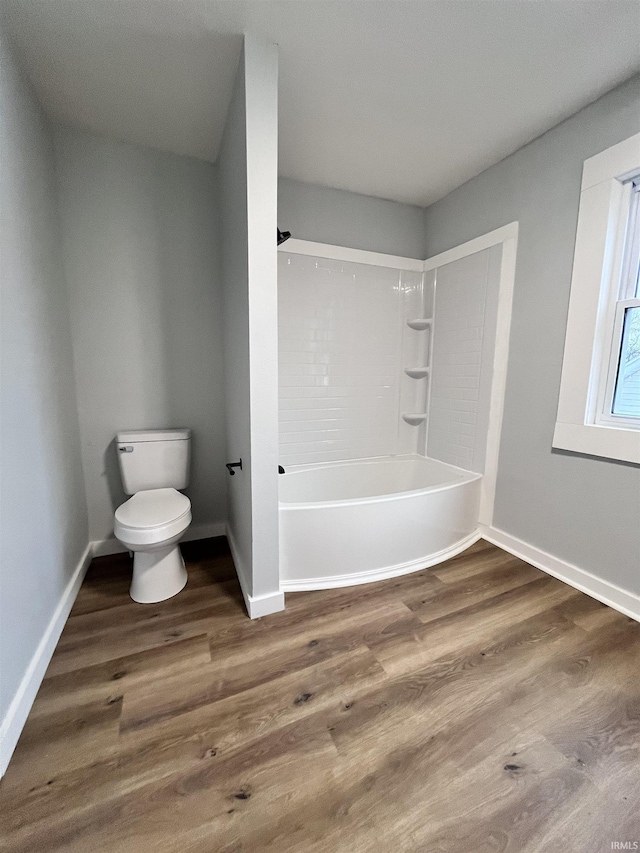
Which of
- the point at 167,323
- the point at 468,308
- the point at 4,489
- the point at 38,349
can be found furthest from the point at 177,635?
the point at 468,308

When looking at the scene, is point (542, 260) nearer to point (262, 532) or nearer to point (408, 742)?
point (262, 532)

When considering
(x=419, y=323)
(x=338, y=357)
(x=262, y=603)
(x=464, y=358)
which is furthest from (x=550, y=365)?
(x=262, y=603)

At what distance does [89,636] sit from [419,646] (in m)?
1.43

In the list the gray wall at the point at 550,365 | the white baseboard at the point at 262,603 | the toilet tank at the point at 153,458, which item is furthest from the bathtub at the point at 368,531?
the toilet tank at the point at 153,458

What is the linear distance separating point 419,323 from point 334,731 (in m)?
2.55

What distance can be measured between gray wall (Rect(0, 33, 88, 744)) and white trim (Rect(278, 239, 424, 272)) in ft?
4.22

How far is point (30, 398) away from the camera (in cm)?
132

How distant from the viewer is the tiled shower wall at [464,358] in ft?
7.34

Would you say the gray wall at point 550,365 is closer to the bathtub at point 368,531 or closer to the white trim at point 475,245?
the white trim at point 475,245

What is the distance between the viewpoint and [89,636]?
147cm

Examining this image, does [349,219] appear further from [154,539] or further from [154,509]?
[154,539]

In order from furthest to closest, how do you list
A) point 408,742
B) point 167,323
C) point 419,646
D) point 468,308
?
1. point 468,308
2. point 167,323
3. point 419,646
4. point 408,742

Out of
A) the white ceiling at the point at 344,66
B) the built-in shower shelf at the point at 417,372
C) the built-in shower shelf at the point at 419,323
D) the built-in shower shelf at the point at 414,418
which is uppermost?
the white ceiling at the point at 344,66

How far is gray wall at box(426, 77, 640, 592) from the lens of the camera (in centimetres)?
163
